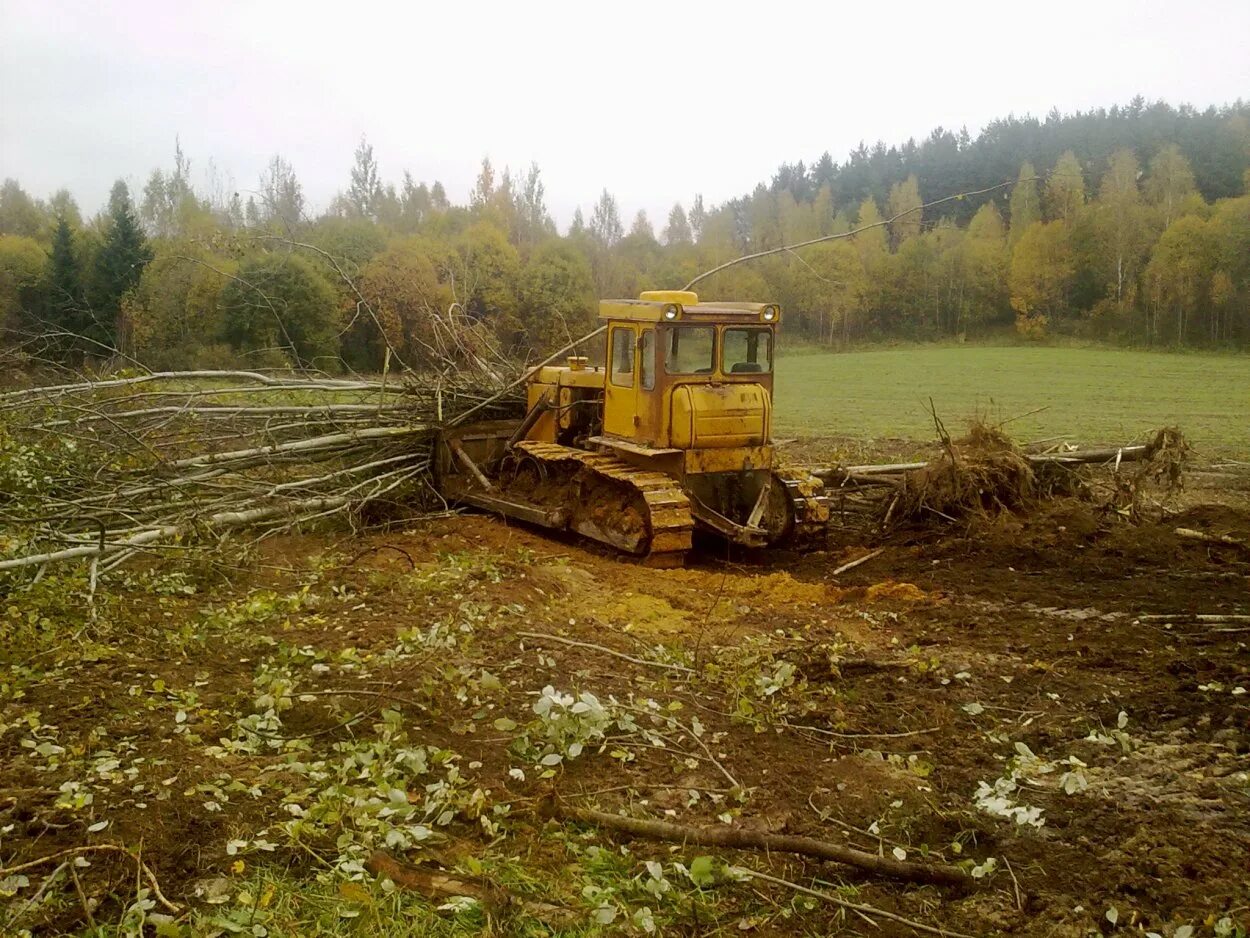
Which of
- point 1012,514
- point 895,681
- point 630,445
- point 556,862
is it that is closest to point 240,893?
point 556,862

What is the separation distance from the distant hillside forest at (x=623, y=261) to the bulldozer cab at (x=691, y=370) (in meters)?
1.92

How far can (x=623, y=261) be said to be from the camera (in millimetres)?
28984

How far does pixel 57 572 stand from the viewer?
8.25m

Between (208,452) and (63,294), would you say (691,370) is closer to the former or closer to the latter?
(208,452)

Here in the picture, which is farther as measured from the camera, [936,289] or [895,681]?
[936,289]

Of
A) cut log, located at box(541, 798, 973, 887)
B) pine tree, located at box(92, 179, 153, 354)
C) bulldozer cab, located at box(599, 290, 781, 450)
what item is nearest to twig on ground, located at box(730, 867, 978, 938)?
cut log, located at box(541, 798, 973, 887)

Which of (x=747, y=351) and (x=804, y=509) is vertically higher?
(x=747, y=351)

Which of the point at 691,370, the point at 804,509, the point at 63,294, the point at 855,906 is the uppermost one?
the point at 63,294

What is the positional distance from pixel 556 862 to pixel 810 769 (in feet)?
5.25

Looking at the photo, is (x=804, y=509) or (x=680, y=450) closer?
(x=680, y=450)

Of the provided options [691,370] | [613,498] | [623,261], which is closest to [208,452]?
[613,498]

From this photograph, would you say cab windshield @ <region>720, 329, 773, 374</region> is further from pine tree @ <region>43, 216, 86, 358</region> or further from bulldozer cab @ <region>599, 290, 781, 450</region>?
pine tree @ <region>43, 216, 86, 358</region>

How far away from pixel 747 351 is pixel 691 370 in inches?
26.6

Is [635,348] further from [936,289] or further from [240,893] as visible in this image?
[936,289]
